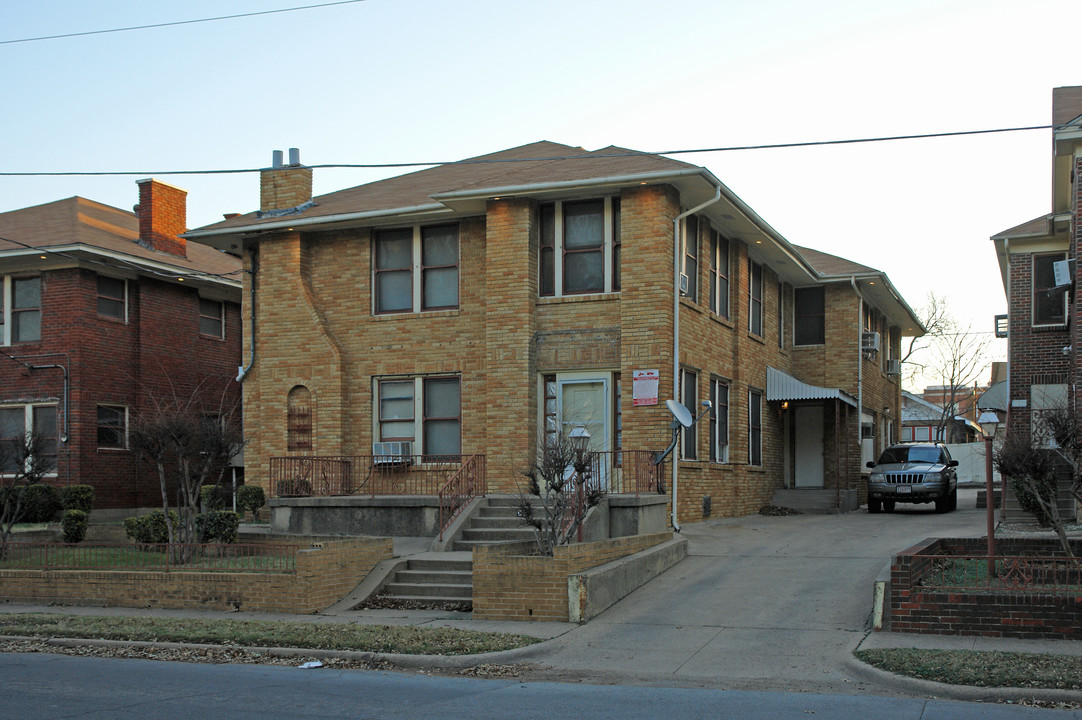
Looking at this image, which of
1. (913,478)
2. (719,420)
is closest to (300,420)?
(719,420)

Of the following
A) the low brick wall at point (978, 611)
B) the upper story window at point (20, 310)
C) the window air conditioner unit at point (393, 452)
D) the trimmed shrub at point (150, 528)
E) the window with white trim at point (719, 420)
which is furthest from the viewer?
the upper story window at point (20, 310)

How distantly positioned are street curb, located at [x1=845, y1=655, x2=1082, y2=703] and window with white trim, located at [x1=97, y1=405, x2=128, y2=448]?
70.4 feet

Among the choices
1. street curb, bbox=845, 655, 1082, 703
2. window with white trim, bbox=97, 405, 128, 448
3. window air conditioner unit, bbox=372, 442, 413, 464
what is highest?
window with white trim, bbox=97, 405, 128, 448

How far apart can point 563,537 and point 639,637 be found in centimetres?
286

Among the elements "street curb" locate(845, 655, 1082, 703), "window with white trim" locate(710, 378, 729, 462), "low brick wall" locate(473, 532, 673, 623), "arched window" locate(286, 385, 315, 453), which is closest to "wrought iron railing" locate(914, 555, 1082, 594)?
"street curb" locate(845, 655, 1082, 703)

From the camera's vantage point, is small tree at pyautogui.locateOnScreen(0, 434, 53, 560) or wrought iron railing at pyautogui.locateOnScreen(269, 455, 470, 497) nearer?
small tree at pyautogui.locateOnScreen(0, 434, 53, 560)

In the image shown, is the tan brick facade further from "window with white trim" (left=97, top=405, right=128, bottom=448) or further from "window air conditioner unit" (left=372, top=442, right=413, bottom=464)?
→ "window with white trim" (left=97, top=405, right=128, bottom=448)

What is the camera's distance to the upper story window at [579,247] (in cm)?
1997

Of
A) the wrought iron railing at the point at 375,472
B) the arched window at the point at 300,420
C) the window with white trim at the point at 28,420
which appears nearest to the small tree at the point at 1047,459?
the wrought iron railing at the point at 375,472

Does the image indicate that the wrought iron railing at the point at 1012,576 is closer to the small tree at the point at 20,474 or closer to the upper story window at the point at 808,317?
the small tree at the point at 20,474

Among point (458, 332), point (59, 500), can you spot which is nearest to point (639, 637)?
point (458, 332)

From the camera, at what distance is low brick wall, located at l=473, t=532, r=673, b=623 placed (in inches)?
485

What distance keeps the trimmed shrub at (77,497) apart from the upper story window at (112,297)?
4.57m

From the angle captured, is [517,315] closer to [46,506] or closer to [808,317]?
[46,506]
